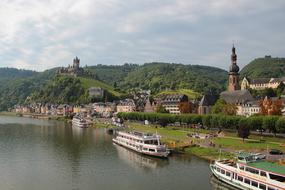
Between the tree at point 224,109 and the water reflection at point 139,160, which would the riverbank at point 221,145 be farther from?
the tree at point 224,109

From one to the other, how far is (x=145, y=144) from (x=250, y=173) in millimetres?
30464

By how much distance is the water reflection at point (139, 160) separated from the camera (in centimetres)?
6472

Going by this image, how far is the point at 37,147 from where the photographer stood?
88062mm

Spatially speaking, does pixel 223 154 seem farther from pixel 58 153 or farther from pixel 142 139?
pixel 58 153

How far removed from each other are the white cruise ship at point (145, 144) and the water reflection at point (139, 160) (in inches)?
47.3

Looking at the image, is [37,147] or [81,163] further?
[37,147]

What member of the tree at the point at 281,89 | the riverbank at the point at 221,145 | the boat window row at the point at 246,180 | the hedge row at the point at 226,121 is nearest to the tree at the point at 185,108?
the hedge row at the point at 226,121

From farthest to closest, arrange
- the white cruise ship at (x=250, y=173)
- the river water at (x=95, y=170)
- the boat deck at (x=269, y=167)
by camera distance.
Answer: the river water at (x=95, y=170) → the boat deck at (x=269, y=167) → the white cruise ship at (x=250, y=173)

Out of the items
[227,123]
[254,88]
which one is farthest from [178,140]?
[254,88]

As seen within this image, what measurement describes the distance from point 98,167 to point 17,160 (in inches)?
703

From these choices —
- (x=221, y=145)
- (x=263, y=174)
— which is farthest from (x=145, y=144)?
(x=263, y=174)

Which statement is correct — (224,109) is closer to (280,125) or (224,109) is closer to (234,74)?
(280,125)

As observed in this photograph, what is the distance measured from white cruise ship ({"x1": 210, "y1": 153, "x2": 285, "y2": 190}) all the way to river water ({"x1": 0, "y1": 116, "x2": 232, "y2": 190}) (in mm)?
2087

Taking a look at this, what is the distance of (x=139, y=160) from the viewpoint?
70.5 m
